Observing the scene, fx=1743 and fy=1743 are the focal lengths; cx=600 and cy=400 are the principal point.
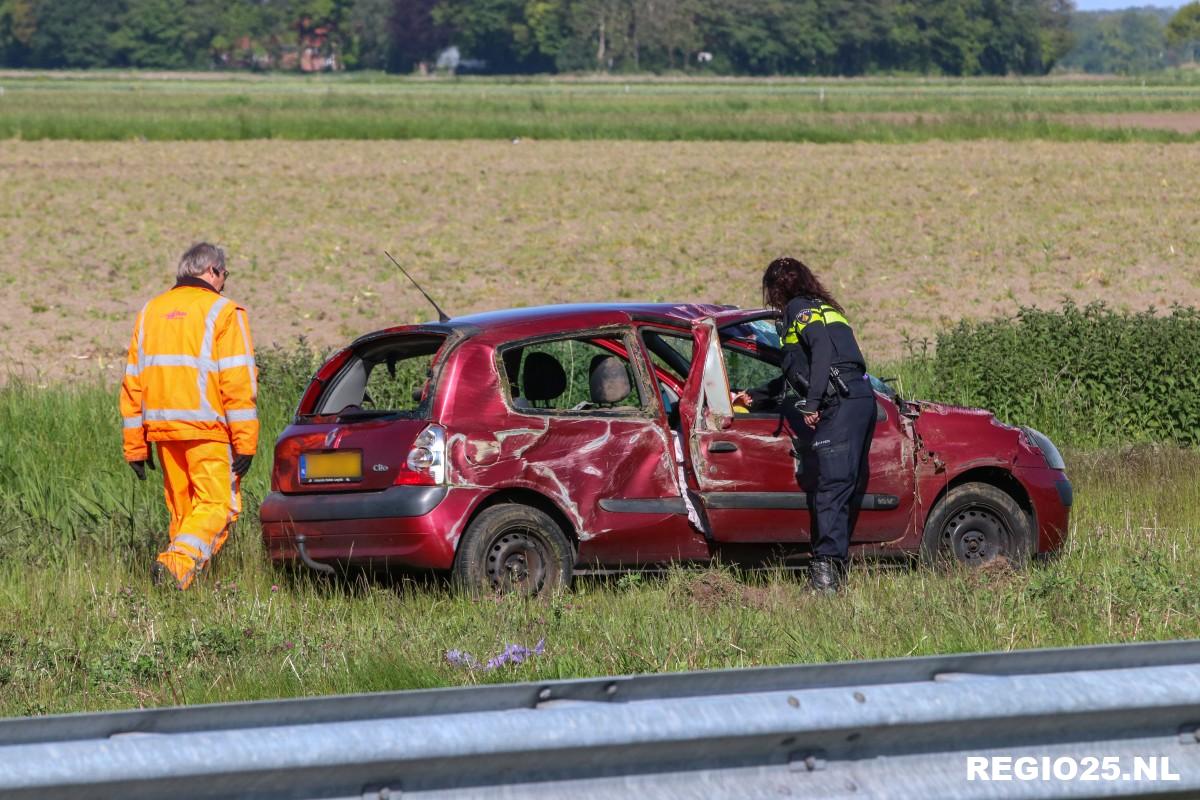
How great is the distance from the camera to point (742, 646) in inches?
259

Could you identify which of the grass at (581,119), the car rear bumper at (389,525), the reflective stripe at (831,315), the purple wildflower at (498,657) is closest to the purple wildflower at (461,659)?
the purple wildflower at (498,657)

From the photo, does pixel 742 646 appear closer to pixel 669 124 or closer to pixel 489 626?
pixel 489 626

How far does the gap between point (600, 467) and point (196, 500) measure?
80.2 inches

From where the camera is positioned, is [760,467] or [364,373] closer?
[760,467]

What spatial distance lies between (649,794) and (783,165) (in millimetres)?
38212

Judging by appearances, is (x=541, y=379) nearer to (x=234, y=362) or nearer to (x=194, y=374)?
(x=234, y=362)

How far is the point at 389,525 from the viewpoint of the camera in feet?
25.8

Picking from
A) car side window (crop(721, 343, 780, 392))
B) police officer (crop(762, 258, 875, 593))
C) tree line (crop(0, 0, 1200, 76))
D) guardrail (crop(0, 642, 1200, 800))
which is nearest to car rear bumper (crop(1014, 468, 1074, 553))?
police officer (crop(762, 258, 875, 593))

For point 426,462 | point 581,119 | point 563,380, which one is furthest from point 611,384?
point 581,119

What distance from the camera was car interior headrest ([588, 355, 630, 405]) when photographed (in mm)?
8734

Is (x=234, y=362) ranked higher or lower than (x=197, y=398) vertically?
higher

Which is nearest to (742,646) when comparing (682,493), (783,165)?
(682,493)

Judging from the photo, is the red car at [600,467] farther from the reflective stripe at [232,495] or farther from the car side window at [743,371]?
the car side window at [743,371]

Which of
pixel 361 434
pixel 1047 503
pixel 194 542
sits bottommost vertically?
pixel 194 542
